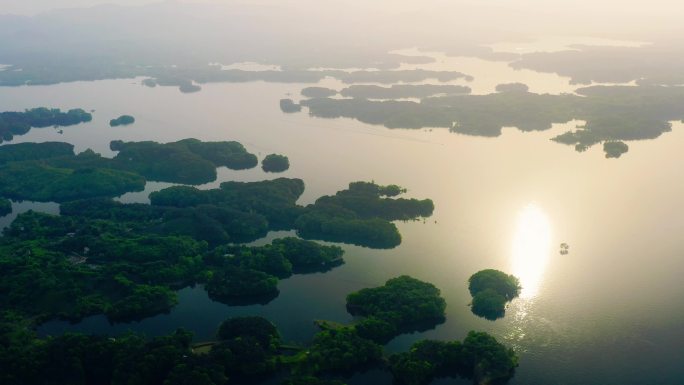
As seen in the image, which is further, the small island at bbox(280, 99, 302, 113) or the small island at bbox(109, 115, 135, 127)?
the small island at bbox(280, 99, 302, 113)

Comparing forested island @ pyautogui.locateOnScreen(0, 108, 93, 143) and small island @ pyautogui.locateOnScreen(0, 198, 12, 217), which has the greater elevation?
forested island @ pyautogui.locateOnScreen(0, 108, 93, 143)

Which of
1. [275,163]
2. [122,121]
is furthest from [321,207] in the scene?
[122,121]

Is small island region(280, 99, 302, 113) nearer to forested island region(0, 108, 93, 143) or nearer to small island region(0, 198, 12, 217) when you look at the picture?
forested island region(0, 108, 93, 143)

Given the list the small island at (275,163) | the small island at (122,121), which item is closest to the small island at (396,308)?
the small island at (275,163)

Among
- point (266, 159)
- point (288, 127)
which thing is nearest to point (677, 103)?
point (288, 127)

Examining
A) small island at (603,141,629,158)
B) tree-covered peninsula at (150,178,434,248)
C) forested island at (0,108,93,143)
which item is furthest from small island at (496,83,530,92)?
forested island at (0,108,93,143)

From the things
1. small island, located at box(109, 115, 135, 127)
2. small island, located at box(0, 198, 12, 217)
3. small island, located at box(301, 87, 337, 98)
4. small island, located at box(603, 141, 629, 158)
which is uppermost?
small island, located at box(301, 87, 337, 98)

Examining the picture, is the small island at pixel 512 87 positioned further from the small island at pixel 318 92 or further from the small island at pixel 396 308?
the small island at pixel 396 308
